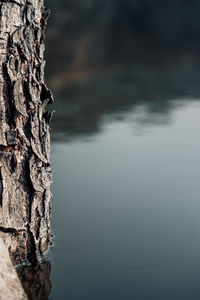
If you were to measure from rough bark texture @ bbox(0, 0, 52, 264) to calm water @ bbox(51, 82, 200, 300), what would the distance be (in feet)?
0.47

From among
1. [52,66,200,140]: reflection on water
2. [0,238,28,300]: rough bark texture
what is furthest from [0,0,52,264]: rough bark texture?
[52,66,200,140]: reflection on water

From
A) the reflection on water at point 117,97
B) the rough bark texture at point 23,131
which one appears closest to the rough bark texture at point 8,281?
the rough bark texture at point 23,131

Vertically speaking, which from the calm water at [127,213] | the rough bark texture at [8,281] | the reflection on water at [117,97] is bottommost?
the rough bark texture at [8,281]

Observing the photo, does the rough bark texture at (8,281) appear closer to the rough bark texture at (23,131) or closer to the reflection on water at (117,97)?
the rough bark texture at (23,131)

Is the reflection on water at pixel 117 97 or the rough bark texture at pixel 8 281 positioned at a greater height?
the reflection on water at pixel 117 97

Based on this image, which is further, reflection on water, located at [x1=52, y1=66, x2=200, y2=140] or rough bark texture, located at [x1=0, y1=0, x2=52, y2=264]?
reflection on water, located at [x1=52, y1=66, x2=200, y2=140]

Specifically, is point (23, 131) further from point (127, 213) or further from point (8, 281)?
A: point (127, 213)

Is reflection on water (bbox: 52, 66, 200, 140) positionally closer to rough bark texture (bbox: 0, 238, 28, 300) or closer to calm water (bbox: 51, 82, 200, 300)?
calm water (bbox: 51, 82, 200, 300)

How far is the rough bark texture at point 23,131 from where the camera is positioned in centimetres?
114

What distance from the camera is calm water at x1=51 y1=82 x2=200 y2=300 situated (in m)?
1.20

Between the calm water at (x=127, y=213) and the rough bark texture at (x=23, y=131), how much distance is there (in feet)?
0.47

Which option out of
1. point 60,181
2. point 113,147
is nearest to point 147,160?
point 113,147

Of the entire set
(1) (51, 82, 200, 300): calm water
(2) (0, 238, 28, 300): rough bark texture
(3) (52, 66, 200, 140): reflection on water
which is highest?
(3) (52, 66, 200, 140): reflection on water

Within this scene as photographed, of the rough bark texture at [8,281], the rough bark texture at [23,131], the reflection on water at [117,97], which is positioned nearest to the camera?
the rough bark texture at [8,281]
